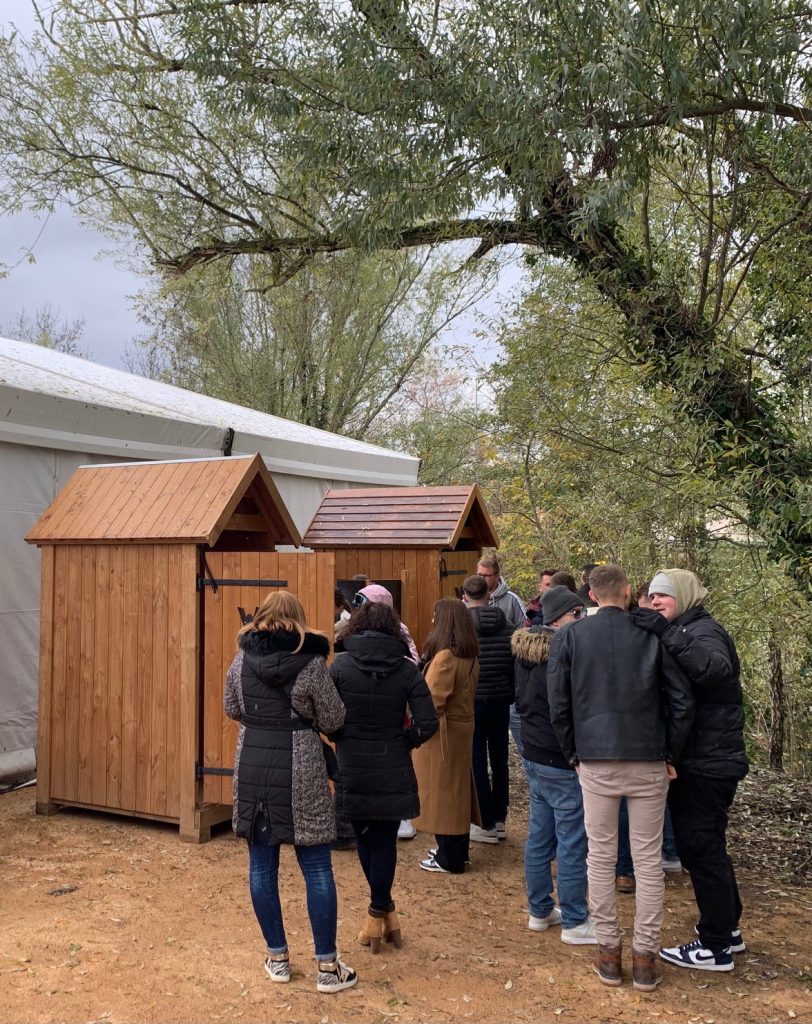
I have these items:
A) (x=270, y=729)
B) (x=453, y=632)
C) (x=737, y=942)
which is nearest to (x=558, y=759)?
(x=453, y=632)

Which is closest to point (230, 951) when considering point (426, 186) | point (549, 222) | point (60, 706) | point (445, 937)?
point (445, 937)

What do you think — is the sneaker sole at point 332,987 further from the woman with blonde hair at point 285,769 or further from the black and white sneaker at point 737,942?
the black and white sneaker at point 737,942

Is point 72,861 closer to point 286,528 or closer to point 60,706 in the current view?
point 60,706

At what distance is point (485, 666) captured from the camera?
6078 millimetres

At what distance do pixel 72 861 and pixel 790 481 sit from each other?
215 inches

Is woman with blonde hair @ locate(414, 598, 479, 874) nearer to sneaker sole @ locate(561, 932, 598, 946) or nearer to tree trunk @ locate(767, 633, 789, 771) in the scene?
sneaker sole @ locate(561, 932, 598, 946)

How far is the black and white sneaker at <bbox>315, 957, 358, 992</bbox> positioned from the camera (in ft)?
12.8

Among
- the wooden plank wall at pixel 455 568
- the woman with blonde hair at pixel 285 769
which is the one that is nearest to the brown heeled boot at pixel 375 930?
the woman with blonde hair at pixel 285 769

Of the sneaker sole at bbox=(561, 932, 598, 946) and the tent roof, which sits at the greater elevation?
the tent roof

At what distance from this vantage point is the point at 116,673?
630 centimetres

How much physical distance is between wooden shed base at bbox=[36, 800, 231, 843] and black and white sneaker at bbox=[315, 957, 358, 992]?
7.06 feet

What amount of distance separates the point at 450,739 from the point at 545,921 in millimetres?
1205

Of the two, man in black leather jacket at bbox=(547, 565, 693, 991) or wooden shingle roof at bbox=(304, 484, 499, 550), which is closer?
man in black leather jacket at bbox=(547, 565, 693, 991)

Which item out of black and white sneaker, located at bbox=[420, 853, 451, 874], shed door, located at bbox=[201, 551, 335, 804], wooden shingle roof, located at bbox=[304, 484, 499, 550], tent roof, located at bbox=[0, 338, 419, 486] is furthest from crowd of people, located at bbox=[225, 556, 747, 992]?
tent roof, located at bbox=[0, 338, 419, 486]
